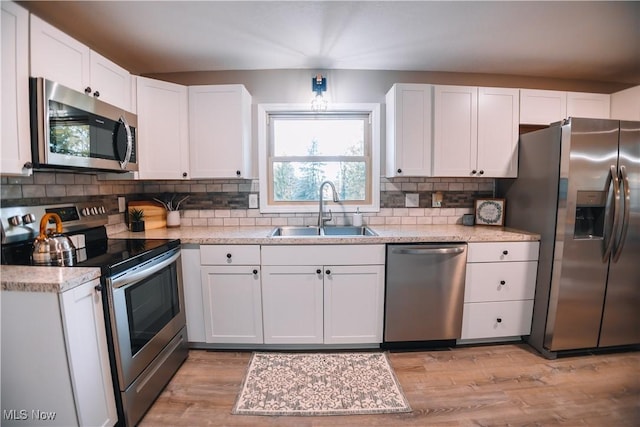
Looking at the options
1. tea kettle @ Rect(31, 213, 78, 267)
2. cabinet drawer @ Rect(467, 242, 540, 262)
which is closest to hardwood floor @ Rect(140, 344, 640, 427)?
cabinet drawer @ Rect(467, 242, 540, 262)

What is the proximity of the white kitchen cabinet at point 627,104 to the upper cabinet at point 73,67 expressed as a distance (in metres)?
4.05

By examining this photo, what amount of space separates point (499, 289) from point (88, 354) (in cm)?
261

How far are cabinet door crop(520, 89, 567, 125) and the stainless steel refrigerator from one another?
1.12ft

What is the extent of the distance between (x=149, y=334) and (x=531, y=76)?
377cm

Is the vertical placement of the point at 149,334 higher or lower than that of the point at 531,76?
lower

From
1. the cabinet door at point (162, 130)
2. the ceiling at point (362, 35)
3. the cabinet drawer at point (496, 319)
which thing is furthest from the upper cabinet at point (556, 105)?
the cabinet door at point (162, 130)

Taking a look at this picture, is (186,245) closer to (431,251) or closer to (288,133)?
(288,133)

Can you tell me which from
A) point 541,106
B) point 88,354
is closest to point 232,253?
point 88,354

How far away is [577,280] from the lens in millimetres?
1952

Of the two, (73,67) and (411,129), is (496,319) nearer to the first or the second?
(411,129)

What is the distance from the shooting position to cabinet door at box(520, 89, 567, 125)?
2.34 m

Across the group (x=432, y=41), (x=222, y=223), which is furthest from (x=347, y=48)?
(x=222, y=223)

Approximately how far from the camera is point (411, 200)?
103 inches

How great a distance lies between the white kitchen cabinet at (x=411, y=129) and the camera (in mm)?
2268
